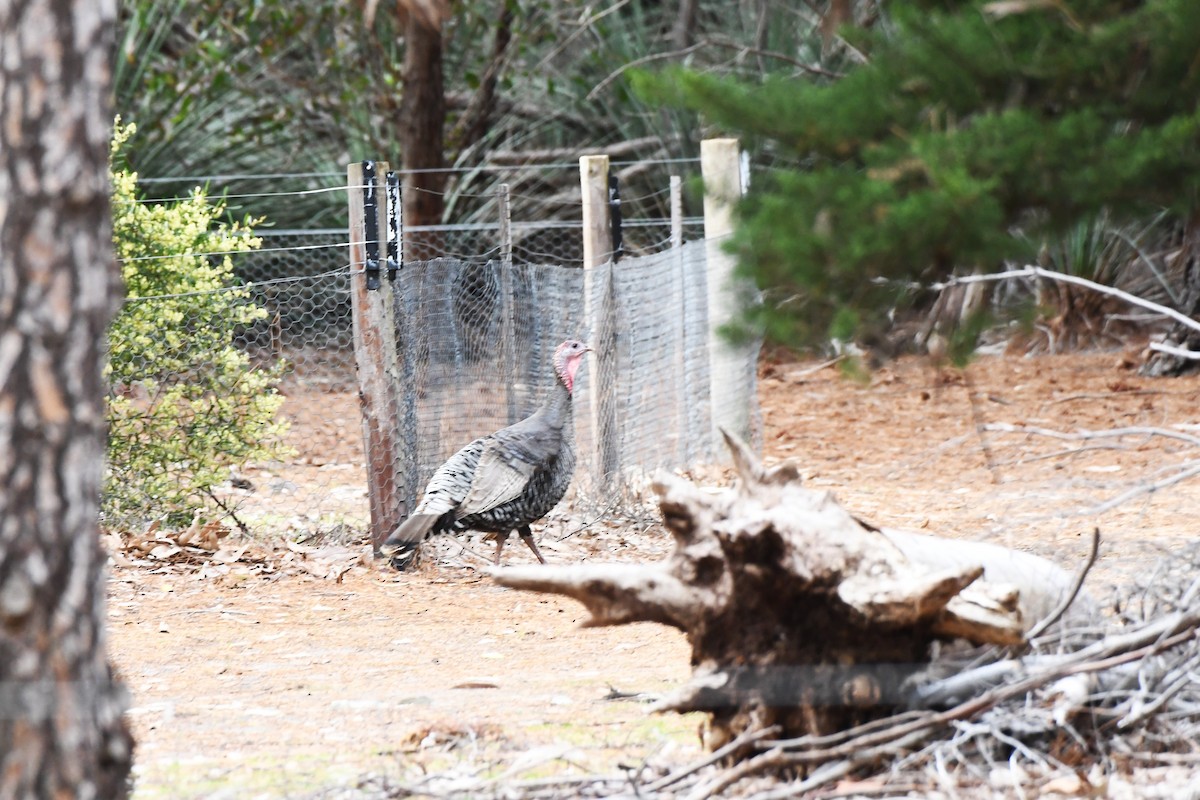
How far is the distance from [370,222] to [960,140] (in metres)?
4.74

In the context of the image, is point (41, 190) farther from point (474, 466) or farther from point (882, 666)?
point (474, 466)

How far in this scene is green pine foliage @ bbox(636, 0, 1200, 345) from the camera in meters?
2.58

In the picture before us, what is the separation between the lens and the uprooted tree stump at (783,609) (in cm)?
318

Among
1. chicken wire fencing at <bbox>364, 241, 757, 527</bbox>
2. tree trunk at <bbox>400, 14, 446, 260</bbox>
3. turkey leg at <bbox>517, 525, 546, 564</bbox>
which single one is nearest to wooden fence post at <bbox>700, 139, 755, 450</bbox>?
chicken wire fencing at <bbox>364, 241, 757, 527</bbox>

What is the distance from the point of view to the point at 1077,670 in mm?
3014

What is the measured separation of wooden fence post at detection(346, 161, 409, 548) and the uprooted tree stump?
389cm

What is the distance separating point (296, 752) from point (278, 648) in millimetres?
1785

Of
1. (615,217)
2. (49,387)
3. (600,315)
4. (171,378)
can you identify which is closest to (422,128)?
(615,217)

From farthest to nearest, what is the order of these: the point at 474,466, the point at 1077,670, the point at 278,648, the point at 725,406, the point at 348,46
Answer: the point at 348,46, the point at 725,406, the point at 474,466, the point at 278,648, the point at 1077,670

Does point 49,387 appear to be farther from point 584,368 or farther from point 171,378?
point 584,368

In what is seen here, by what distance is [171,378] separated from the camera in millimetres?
7344

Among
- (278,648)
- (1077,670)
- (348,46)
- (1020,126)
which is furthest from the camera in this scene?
(348,46)

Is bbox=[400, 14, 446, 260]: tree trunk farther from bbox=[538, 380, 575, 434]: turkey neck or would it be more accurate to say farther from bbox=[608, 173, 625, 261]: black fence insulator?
bbox=[538, 380, 575, 434]: turkey neck

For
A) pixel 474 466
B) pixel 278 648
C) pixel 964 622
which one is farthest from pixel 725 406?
pixel 964 622
